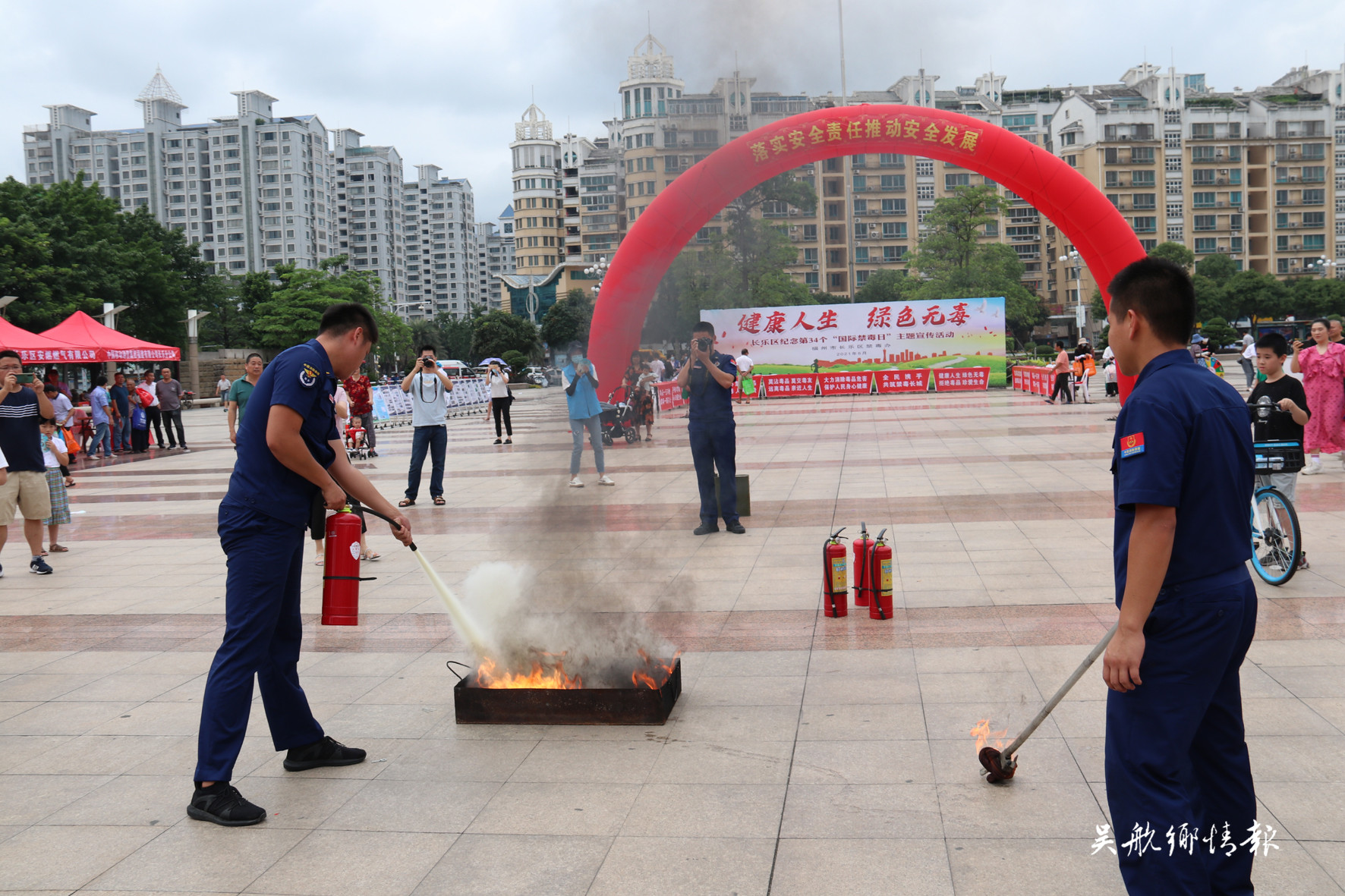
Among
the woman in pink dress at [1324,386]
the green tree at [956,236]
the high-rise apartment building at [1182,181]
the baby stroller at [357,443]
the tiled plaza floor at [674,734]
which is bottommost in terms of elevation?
the tiled plaza floor at [674,734]

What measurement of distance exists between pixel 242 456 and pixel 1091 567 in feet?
18.3

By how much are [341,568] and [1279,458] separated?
5768 millimetres

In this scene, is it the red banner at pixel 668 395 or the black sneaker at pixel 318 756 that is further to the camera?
the red banner at pixel 668 395

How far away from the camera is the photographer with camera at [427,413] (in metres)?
11.0

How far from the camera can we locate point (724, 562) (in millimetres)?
7664

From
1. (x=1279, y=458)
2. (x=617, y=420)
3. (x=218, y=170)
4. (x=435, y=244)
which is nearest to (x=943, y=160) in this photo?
(x=617, y=420)

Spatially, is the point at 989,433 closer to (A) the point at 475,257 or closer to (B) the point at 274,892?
(B) the point at 274,892

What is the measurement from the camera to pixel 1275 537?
626 cm

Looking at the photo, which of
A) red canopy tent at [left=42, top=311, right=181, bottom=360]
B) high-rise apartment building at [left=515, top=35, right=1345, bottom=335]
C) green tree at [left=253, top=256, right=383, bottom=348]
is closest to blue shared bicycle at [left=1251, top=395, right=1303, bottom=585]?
red canopy tent at [left=42, top=311, right=181, bottom=360]

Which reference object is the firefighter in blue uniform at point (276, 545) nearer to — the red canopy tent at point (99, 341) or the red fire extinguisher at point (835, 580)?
the red fire extinguisher at point (835, 580)

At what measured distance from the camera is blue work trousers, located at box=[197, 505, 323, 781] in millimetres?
3574

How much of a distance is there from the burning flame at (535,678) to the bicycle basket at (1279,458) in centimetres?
473

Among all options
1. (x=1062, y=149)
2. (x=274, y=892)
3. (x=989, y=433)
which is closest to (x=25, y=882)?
(x=274, y=892)

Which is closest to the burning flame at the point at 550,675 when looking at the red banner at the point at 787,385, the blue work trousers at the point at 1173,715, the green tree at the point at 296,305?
the blue work trousers at the point at 1173,715
